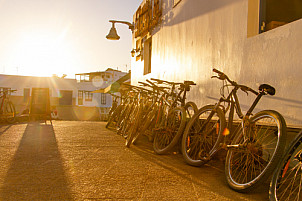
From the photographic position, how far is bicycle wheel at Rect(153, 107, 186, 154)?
4.21m

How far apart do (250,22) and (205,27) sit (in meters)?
1.31

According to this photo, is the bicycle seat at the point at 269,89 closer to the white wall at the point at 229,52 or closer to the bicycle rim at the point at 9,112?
the white wall at the point at 229,52

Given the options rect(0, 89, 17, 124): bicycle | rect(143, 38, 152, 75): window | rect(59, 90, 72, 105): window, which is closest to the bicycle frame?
rect(143, 38, 152, 75): window

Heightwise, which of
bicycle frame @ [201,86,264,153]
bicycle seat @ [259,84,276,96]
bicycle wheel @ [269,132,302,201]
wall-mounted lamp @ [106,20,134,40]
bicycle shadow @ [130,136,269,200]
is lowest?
bicycle shadow @ [130,136,269,200]

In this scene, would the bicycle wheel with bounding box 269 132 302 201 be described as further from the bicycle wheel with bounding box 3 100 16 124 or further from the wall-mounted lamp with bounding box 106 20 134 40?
the wall-mounted lamp with bounding box 106 20 134 40

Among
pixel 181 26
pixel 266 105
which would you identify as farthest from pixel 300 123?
pixel 181 26

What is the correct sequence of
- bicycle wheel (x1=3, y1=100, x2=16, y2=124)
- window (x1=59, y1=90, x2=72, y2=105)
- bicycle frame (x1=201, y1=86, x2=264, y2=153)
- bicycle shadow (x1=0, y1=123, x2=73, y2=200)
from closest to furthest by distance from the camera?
1. bicycle shadow (x1=0, y1=123, x2=73, y2=200)
2. bicycle frame (x1=201, y1=86, x2=264, y2=153)
3. bicycle wheel (x1=3, y1=100, x2=16, y2=124)
4. window (x1=59, y1=90, x2=72, y2=105)

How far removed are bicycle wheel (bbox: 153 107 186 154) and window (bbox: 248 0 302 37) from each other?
1.54 metres

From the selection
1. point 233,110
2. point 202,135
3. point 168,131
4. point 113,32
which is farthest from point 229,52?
point 113,32

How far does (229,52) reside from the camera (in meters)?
4.07

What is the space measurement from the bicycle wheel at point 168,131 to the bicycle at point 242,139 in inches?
16.6

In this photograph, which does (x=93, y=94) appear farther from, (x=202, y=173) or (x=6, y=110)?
(x=202, y=173)

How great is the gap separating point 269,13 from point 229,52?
1610mm

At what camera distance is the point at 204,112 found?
3.65m
